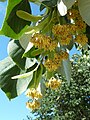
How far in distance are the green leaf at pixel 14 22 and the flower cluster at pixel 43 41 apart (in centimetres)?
5

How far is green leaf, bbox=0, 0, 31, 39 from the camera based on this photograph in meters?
0.72

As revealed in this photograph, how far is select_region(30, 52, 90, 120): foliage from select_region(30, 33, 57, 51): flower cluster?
42.7ft

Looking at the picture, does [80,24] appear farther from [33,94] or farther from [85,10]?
[33,94]

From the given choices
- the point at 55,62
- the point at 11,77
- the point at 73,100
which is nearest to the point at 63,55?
the point at 55,62

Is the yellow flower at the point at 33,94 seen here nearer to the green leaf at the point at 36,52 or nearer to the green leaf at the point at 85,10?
the green leaf at the point at 36,52

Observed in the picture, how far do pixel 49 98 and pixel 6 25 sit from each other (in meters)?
13.4

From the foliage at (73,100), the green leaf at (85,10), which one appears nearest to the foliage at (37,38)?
the green leaf at (85,10)

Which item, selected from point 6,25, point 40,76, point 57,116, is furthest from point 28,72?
point 57,116

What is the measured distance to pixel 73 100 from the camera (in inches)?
552

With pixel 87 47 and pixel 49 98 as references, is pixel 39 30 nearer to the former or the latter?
pixel 87 47

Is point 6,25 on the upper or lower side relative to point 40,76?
upper

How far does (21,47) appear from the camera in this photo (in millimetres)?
811

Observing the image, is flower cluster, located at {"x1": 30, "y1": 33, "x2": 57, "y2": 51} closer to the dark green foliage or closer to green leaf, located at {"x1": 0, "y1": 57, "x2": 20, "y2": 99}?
the dark green foliage

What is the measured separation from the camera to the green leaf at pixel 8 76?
812 millimetres
